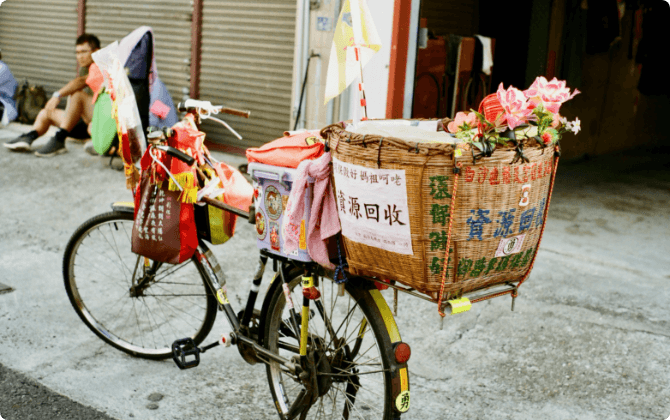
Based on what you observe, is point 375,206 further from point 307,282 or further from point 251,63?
point 251,63

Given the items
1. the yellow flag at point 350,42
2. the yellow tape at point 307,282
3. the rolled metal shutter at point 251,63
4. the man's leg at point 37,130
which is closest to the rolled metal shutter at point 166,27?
the rolled metal shutter at point 251,63

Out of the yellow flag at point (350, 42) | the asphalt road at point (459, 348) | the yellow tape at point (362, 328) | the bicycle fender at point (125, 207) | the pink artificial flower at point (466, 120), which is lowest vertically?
the asphalt road at point (459, 348)

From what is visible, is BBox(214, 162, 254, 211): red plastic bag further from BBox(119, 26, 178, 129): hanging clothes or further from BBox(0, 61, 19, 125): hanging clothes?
BBox(0, 61, 19, 125): hanging clothes

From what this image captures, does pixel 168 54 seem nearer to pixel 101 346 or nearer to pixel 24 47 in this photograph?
pixel 24 47

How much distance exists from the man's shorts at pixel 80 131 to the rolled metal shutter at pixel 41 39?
84.3 inches

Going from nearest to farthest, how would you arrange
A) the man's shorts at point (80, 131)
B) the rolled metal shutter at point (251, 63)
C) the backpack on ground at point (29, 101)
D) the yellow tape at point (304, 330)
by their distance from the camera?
the yellow tape at point (304, 330) < the rolled metal shutter at point (251, 63) < the man's shorts at point (80, 131) < the backpack on ground at point (29, 101)

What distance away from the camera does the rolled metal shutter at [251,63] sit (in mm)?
8133

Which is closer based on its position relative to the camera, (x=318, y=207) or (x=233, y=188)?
(x=318, y=207)

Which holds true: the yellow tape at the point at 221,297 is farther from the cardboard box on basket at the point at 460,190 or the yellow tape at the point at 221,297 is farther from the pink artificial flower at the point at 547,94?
the pink artificial flower at the point at 547,94

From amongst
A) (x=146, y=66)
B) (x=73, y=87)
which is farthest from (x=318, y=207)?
(x=73, y=87)

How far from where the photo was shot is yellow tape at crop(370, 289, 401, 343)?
2.53 metres

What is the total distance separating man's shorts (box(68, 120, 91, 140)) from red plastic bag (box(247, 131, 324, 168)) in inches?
257

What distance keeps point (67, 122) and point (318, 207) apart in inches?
265

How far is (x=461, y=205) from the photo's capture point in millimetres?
2135
